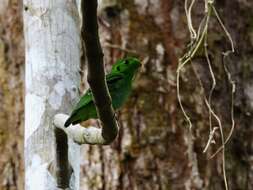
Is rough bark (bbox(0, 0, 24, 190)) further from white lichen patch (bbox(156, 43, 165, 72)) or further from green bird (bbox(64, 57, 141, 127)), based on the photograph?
green bird (bbox(64, 57, 141, 127))

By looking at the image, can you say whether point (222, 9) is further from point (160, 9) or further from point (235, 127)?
point (235, 127)

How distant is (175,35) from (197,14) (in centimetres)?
16

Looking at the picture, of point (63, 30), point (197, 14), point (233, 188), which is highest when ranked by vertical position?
point (197, 14)

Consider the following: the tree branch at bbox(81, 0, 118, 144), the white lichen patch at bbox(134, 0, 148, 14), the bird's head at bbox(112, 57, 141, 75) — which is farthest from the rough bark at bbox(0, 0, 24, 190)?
the tree branch at bbox(81, 0, 118, 144)

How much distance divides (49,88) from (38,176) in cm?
26

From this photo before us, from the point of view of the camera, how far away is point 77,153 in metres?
2.33

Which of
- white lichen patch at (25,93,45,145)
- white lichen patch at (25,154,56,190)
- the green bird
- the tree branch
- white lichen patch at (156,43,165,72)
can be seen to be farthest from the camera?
white lichen patch at (156,43,165,72)

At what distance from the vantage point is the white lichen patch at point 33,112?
2328 millimetres

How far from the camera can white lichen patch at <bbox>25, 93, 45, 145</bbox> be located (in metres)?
2.33

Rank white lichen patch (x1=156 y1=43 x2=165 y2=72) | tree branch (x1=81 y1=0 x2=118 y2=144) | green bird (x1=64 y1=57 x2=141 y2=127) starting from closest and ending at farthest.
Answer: tree branch (x1=81 y1=0 x2=118 y2=144) → green bird (x1=64 y1=57 x2=141 y2=127) → white lichen patch (x1=156 y1=43 x2=165 y2=72)

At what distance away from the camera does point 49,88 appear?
2342 millimetres

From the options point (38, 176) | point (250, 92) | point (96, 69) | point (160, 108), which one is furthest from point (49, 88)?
point (250, 92)

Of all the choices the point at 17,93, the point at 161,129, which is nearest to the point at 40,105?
the point at 161,129

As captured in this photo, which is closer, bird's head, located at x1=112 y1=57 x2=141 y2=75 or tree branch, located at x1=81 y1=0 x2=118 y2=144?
tree branch, located at x1=81 y1=0 x2=118 y2=144
